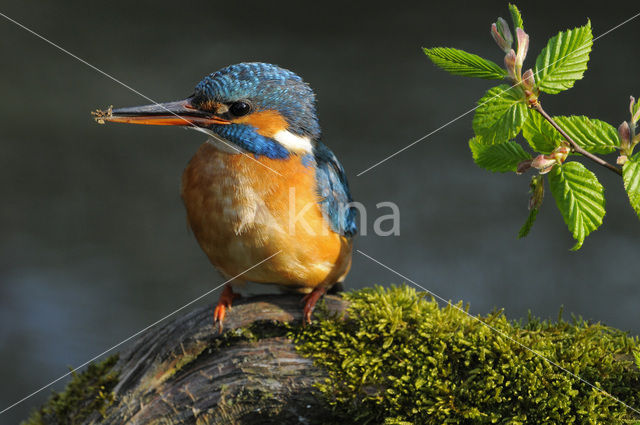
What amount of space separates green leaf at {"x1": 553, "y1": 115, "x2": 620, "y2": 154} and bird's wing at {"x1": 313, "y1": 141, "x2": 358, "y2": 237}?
135cm

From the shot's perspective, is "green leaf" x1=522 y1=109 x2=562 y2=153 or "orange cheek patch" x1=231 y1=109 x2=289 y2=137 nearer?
"green leaf" x1=522 y1=109 x2=562 y2=153

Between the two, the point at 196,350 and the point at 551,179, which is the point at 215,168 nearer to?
the point at 196,350

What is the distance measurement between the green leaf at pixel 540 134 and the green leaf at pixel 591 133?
0.05 m

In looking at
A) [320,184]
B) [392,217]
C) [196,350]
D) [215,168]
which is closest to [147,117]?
[215,168]

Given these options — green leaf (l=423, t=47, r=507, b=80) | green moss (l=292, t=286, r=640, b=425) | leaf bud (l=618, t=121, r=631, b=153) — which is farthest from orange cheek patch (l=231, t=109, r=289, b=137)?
leaf bud (l=618, t=121, r=631, b=153)

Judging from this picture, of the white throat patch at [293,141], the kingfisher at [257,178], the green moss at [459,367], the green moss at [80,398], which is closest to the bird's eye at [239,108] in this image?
the kingfisher at [257,178]

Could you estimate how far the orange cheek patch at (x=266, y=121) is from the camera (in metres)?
3.08

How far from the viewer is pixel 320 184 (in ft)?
10.6

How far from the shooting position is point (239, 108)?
305 cm

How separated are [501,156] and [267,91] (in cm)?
126

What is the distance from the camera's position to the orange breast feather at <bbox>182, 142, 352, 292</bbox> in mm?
3037

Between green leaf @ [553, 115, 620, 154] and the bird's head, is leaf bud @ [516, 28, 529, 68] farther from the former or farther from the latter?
the bird's head

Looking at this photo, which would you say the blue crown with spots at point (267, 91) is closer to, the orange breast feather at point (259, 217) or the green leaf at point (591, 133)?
the orange breast feather at point (259, 217)

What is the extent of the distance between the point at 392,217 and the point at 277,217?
0.83 metres
